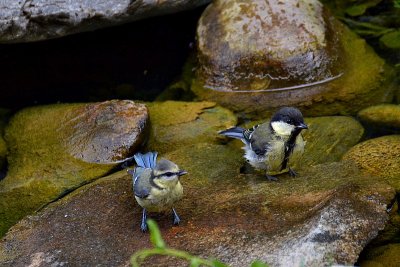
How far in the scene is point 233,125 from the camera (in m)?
6.40

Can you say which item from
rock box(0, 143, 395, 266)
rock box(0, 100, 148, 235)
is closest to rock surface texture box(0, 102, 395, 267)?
rock box(0, 143, 395, 266)

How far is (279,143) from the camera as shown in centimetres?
525

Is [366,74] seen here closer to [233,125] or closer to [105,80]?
[233,125]

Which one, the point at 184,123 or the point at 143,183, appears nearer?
the point at 143,183

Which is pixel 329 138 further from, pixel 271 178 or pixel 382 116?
pixel 271 178

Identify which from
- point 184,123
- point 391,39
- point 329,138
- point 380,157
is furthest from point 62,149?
point 391,39

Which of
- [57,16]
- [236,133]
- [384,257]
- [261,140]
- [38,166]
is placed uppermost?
[57,16]

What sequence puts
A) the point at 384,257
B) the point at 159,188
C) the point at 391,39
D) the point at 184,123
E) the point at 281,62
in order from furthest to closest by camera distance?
the point at 391,39
the point at 281,62
the point at 184,123
the point at 159,188
the point at 384,257

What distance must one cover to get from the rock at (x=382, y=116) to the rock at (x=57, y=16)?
2.52 metres

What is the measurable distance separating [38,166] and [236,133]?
6.02ft

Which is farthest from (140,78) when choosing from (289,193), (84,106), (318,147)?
(289,193)

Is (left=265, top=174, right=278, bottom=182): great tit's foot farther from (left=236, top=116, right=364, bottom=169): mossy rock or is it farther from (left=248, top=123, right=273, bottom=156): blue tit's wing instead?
(left=236, top=116, right=364, bottom=169): mossy rock

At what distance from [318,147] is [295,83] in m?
1.25

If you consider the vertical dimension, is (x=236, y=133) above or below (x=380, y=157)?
above
